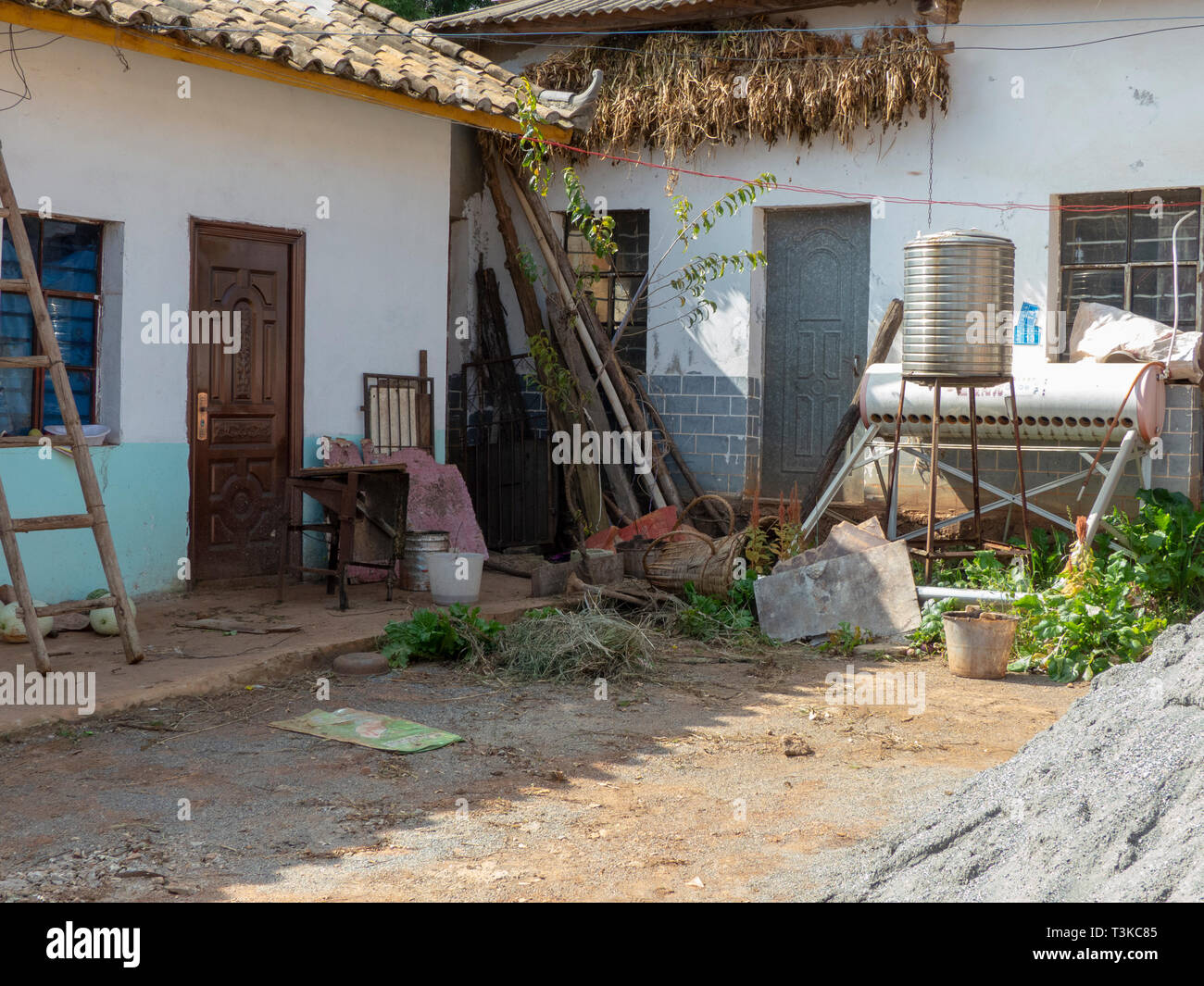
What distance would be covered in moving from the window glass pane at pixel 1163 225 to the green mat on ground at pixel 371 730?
6329 millimetres

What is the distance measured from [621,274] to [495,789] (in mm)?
7071

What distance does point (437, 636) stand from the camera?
707 centimetres

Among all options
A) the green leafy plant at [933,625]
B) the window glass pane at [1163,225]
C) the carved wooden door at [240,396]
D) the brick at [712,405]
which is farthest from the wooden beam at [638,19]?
the green leafy plant at [933,625]

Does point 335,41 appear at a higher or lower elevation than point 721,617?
higher

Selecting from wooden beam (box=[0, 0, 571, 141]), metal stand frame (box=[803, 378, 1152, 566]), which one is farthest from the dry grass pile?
wooden beam (box=[0, 0, 571, 141])

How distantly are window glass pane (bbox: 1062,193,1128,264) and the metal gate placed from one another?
4.49 meters

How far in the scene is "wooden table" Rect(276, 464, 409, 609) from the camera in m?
8.02

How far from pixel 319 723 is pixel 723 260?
569 cm

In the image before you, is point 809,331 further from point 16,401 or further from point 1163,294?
point 16,401

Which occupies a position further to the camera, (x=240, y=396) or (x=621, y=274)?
(x=621, y=274)

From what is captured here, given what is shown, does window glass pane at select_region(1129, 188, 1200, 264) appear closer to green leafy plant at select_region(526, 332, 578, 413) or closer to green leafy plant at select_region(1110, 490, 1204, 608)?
green leafy plant at select_region(1110, 490, 1204, 608)

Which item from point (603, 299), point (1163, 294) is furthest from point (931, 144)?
point (603, 299)

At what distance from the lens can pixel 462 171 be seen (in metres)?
11.2
